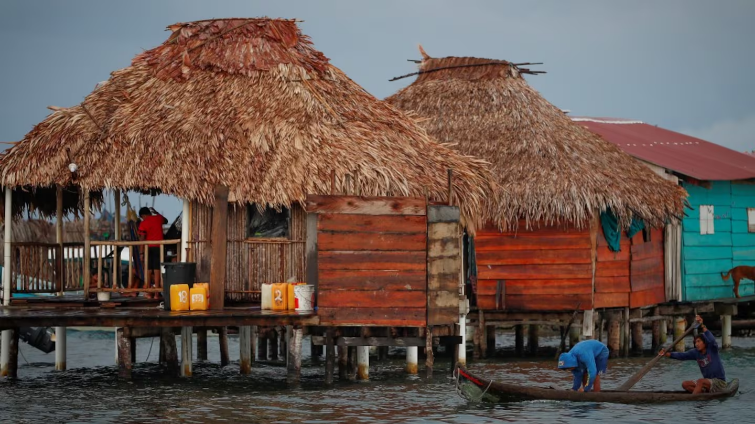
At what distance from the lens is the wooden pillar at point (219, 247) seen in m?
20.1

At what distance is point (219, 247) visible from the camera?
797 inches

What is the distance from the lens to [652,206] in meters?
25.9

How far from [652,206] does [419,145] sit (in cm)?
625

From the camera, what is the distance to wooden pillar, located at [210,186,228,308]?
Answer: 20.1m

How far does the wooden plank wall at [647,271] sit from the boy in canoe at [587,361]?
30.1 ft

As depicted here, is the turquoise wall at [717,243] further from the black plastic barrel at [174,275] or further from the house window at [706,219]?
the black plastic barrel at [174,275]

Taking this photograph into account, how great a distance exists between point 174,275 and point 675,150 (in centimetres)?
1616

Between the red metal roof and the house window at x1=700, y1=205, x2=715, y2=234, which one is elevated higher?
the red metal roof

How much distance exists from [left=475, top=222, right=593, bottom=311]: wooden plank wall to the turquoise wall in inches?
167

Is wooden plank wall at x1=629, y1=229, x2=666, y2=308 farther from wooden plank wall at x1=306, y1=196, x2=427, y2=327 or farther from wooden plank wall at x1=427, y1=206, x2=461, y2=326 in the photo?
wooden plank wall at x1=306, y1=196, x2=427, y2=327

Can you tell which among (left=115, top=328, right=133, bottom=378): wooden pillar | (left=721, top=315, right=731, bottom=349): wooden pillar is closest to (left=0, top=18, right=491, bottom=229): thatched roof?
(left=115, top=328, right=133, bottom=378): wooden pillar

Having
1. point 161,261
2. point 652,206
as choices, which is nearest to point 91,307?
point 161,261

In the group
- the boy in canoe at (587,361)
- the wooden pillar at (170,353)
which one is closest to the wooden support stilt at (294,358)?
the wooden pillar at (170,353)

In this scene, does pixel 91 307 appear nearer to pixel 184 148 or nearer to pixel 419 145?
pixel 184 148
